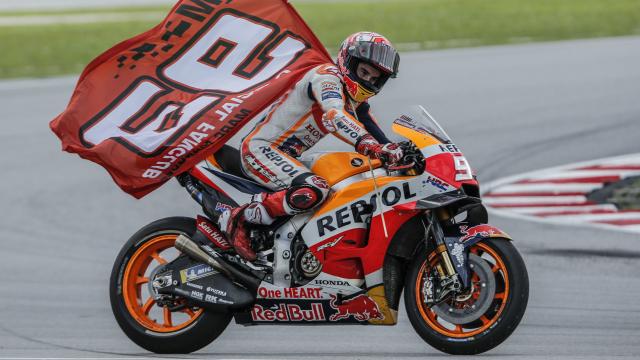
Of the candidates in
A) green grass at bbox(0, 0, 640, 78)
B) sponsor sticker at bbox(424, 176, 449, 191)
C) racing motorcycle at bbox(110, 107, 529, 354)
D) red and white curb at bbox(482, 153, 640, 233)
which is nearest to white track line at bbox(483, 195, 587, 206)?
red and white curb at bbox(482, 153, 640, 233)

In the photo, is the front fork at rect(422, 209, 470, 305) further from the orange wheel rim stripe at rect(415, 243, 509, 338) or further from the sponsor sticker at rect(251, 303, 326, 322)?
the sponsor sticker at rect(251, 303, 326, 322)

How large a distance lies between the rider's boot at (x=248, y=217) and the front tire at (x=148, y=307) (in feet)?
1.00

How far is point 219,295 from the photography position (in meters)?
6.76

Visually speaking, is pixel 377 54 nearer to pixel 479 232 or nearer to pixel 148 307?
pixel 479 232

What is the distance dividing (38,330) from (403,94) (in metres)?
8.87

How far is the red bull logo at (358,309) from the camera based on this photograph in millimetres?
6523

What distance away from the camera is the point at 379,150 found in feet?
20.7

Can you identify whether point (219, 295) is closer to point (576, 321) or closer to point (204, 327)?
point (204, 327)

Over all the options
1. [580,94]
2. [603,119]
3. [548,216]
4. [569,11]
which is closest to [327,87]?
[548,216]

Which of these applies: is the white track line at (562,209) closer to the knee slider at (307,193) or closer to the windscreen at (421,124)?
the windscreen at (421,124)

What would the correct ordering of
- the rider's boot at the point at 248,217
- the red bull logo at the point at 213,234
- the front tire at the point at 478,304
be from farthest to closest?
1. the red bull logo at the point at 213,234
2. the rider's boot at the point at 248,217
3. the front tire at the point at 478,304

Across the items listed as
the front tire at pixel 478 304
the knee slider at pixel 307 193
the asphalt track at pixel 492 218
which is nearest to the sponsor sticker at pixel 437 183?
the front tire at pixel 478 304

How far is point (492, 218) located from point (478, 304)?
4737 millimetres

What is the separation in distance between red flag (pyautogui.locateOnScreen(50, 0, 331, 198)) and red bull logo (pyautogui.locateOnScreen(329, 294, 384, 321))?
1.19 m
